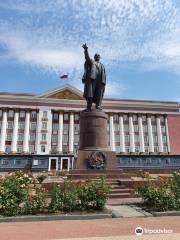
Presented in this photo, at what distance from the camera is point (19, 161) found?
44.4 m

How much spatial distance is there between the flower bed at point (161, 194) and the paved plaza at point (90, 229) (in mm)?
751

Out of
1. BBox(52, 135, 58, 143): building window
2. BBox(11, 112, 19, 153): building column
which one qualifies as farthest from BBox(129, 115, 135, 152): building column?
BBox(11, 112, 19, 153): building column

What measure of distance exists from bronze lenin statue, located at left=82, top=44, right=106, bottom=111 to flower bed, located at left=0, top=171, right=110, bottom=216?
765 cm

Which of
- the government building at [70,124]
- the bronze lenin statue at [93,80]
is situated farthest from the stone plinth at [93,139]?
the government building at [70,124]

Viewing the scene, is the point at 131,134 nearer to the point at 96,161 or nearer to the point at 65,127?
the point at 65,127

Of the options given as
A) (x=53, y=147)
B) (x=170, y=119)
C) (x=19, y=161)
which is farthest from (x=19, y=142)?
(x=170, y=119)

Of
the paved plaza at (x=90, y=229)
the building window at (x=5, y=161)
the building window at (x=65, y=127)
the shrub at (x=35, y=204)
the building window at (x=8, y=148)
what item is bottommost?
the paved plaza at (x=90, y=229)

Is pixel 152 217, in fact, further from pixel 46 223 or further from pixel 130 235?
pixel 46 223

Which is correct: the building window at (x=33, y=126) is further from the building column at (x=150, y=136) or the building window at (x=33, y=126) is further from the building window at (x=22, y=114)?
the building column at (x=150, y=136)

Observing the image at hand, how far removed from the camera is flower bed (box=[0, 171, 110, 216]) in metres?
7.21

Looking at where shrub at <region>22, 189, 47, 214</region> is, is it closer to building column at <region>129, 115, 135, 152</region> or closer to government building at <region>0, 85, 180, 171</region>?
government building at <region>0, 85, 180, 171</region>

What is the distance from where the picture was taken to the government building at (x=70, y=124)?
195 ft

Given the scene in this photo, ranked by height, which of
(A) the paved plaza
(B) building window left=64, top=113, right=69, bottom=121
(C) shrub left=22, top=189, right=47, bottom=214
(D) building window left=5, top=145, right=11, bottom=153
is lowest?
(A) the paved plaza

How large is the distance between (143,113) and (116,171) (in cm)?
5477
